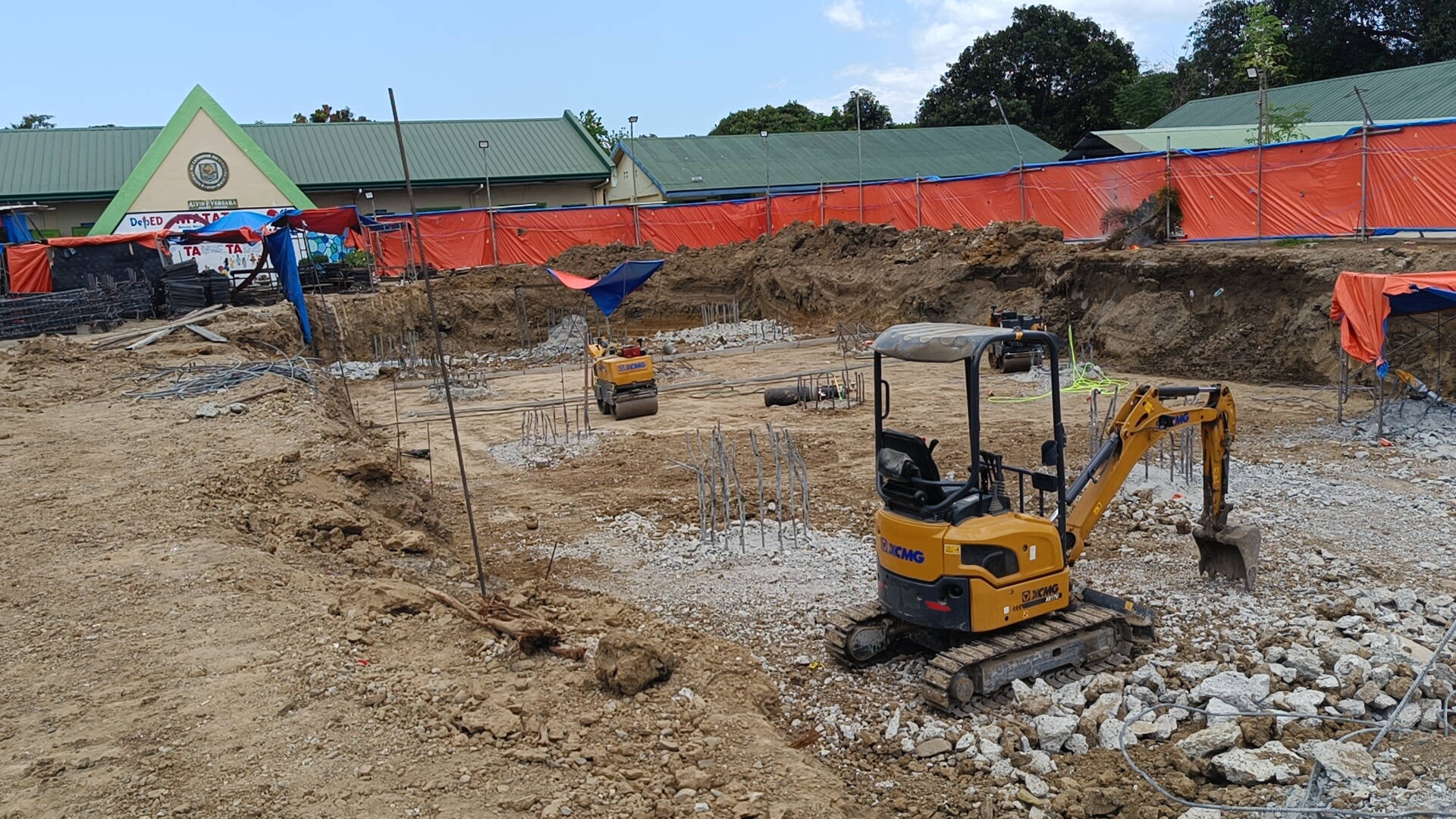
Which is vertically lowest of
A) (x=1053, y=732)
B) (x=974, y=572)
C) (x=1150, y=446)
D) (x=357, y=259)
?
(x=1053, y=732)

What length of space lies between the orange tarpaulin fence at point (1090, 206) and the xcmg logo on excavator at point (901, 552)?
16.3 m

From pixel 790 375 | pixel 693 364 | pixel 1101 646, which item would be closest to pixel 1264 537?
pixel 1101 646

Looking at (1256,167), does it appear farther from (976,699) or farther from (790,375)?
(976,699)

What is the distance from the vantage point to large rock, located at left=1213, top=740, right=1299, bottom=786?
5465mm

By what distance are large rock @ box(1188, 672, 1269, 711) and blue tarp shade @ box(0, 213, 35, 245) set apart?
31.2 metres

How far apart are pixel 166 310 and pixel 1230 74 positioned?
1886 inches

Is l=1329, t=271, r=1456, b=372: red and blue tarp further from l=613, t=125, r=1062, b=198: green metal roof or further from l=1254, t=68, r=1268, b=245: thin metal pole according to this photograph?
l=613, t=125, r=1062, b=198: green metal roof

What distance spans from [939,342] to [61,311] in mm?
22183

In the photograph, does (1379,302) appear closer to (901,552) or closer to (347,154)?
(901,552)

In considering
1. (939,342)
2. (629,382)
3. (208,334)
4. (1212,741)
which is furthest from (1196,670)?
(208,334)

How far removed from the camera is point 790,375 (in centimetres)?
2123

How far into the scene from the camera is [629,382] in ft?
58.6

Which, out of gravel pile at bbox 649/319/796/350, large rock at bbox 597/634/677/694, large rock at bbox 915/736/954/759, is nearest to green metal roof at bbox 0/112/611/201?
gravel pile at bbox 649/319/796/350

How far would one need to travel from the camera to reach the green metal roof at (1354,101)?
3341cm
